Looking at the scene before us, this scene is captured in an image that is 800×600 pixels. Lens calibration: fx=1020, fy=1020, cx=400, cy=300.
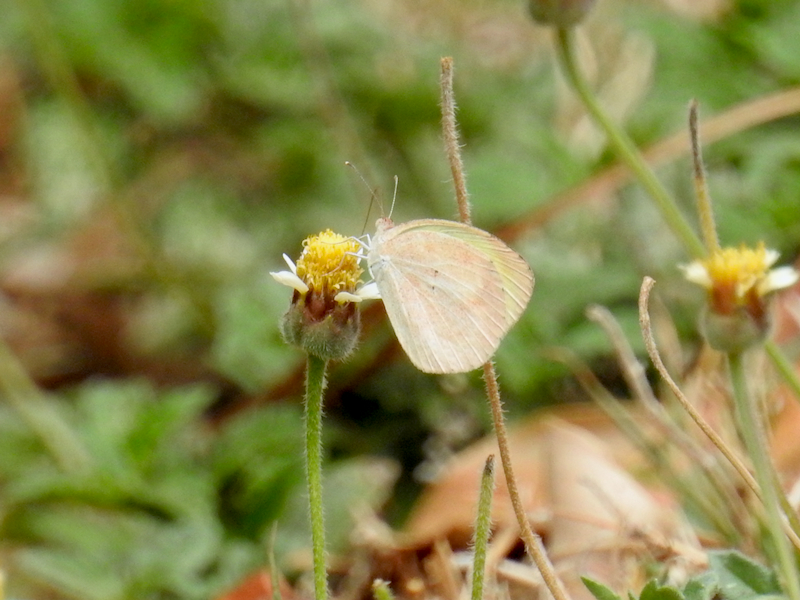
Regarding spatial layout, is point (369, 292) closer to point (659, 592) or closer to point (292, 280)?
point (292, 280)

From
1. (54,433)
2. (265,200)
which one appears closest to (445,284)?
(54,433)

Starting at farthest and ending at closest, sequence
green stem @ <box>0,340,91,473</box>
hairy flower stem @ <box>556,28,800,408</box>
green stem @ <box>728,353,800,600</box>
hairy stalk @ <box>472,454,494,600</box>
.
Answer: green stem @ <box>0,340,91,473</box> < hairy flower stem @ <box>556,28,800,408</box> < hairy stalk @ <box>472,454,494,600</box> < green stem @ <box>728,353,800,600</box>

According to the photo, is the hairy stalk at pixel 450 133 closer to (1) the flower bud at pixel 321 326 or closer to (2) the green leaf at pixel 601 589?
(1) the flower bud at pixel 321 326

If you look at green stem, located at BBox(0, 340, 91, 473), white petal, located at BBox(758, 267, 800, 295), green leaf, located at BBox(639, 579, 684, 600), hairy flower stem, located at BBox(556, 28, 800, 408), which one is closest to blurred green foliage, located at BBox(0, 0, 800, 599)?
green stem, located at BBox(0, 340, 91, 473)

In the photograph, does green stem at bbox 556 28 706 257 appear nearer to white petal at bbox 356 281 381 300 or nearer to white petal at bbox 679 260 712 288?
white petal at bbox 679 260 712 288

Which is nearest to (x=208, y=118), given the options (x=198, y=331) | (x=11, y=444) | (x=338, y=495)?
(x=198, y=331)

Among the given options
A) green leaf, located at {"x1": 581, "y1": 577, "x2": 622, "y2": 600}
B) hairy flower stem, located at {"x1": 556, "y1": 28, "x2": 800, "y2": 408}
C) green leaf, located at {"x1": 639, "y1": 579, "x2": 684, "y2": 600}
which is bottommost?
green leaf, located at {"x1": 639, "y1": 579, "x2": 684, "y2": 600}

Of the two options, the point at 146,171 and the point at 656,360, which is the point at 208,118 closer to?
the point at 146,171

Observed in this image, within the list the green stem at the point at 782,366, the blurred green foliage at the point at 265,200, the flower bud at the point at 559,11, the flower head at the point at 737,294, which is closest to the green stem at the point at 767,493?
the flower head at the point at 737,294
